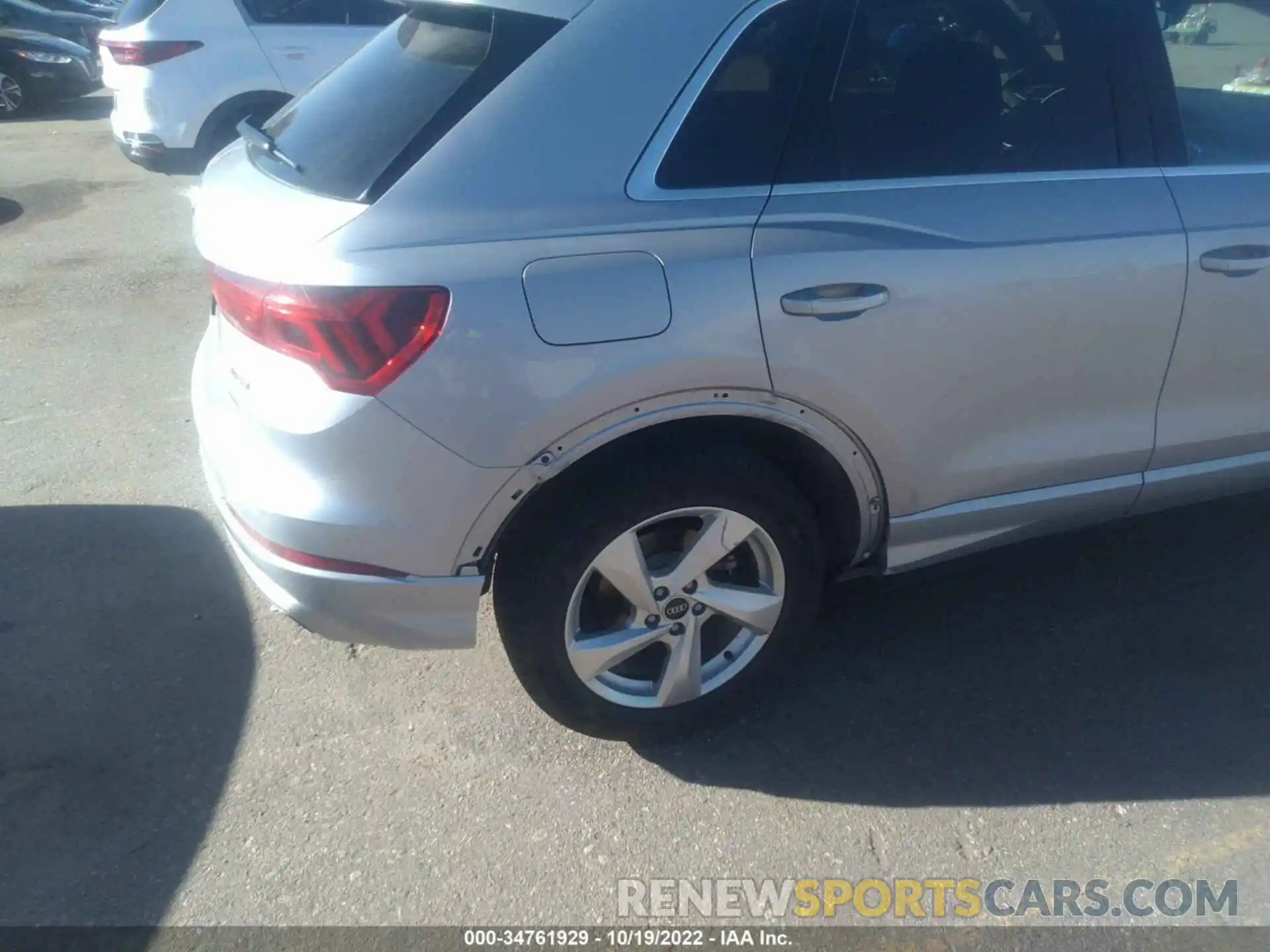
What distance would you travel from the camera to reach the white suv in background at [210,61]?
25.2 feet

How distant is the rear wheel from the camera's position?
13.1m

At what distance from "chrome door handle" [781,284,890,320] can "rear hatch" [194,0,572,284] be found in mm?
799

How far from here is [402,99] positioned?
8.47 ft

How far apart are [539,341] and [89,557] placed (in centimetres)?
221

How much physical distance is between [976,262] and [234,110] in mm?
6647

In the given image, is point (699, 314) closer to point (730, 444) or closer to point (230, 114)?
point (730, 444)

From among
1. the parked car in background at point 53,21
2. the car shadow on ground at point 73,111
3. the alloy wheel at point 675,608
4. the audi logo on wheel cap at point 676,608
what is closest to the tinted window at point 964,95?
the alloy wheel at point 675,608

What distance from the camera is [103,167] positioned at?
10062mm

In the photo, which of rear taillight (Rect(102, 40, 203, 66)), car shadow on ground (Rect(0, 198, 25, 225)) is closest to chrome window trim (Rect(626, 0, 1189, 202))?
rear taillight (Rect(102, 40, 203, 66))

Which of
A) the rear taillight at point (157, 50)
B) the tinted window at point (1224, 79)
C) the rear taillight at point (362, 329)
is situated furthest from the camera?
the rear taillight at point (157, 50)

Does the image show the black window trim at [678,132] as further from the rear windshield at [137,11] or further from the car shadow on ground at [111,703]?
the rear windshield at [137,11]

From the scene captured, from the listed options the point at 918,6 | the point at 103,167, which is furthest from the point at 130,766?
the point at 103,167

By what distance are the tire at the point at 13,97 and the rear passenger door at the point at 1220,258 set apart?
45.2 ft

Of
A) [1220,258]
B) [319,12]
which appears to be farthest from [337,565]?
[319,12]
